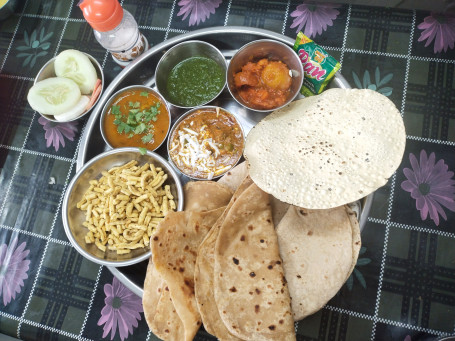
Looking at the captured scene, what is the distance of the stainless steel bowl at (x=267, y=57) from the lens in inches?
73.1

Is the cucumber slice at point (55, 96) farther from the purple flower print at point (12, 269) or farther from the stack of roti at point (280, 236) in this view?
the stack of roti at point (280, 236)

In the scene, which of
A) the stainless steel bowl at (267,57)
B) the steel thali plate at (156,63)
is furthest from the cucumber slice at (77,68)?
the stainless steel bowl at (267,57)

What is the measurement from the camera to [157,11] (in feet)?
7.50

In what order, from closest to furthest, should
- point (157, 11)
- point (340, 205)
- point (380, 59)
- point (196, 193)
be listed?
point (340, 205), point (196, 193), point (380, 59), point (157, 11)

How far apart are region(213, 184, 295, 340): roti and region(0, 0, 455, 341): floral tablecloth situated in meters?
0.41

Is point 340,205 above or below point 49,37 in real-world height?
below

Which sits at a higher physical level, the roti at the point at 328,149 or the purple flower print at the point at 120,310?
the roti at the point at 328,149

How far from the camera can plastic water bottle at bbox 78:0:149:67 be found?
1752mm

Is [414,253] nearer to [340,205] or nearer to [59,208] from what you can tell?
[340,205]

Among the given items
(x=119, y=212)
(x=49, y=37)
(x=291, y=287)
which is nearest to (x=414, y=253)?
(x=291, y=287)

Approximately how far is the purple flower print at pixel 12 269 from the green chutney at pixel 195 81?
1188 millimetres

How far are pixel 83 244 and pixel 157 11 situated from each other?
142 centimetres

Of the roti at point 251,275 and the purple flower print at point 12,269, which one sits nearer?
the roti at point 251,275

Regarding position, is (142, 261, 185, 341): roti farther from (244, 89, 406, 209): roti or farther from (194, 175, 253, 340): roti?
(244, 89, 406, 209): roti
